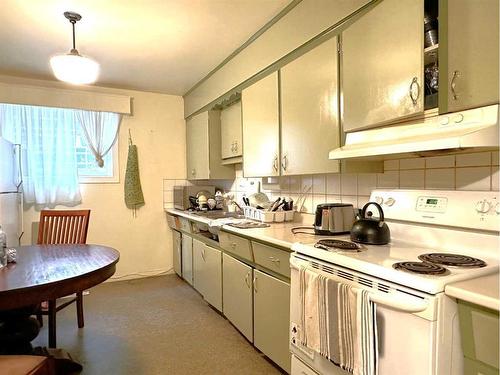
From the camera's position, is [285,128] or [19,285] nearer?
[19,285]

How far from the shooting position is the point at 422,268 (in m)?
1.10

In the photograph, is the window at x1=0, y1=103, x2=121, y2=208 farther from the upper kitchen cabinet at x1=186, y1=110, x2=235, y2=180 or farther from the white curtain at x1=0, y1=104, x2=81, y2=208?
the upper kitchen cabinet at x1=186, y1=110, x2=235, y2=180

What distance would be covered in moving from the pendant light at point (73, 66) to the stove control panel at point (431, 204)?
7.05 feet

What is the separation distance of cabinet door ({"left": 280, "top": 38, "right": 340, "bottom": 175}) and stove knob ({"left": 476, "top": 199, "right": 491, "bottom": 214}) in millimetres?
673

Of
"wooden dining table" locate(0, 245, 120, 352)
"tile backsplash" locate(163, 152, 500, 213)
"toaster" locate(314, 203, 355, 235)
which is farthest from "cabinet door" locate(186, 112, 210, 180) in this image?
"toaster" locate(314, 203, 355, 235)

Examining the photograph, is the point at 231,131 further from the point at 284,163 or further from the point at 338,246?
the point at 338,246

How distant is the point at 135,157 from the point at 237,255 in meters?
2.25

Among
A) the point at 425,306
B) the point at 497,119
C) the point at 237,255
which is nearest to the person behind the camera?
the point at 425,306

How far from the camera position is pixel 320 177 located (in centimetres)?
238

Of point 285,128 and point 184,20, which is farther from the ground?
point 184,20

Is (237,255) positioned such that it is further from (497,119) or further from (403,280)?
(497,119)

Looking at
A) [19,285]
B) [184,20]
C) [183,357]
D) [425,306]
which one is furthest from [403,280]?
[184,20]

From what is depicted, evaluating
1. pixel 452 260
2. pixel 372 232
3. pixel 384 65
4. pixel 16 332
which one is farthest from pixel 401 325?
pixel 16 332

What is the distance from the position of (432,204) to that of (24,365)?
1887mm
